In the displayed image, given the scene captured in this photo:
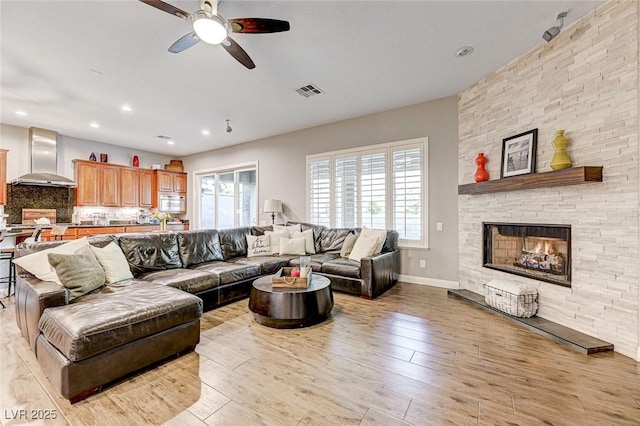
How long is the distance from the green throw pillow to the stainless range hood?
4.43m

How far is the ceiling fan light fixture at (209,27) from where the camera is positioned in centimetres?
208

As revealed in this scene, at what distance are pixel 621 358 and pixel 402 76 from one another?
11.8ft

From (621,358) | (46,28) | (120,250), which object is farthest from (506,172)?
(46,28)

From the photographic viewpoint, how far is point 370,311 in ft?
10.9

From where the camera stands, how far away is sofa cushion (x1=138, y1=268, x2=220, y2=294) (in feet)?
9.87

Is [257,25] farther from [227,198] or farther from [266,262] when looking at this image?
[227,198]

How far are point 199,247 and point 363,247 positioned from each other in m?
2.46

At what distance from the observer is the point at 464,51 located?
3.08 metres

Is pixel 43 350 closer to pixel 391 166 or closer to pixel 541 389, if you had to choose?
pixel 541 389

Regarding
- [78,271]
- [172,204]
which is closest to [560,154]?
[78,271]

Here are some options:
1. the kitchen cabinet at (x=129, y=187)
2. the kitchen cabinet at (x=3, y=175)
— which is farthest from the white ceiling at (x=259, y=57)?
the kitchen cabinet at (x=129, y=187)

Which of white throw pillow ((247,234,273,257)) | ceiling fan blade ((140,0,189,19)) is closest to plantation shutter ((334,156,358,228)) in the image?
white throw pillow ((247,234,273,257))

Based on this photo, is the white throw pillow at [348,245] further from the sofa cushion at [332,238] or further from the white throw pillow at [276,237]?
the white throw pillow at [276,237]

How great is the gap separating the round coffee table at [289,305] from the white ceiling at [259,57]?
2.61 metres
